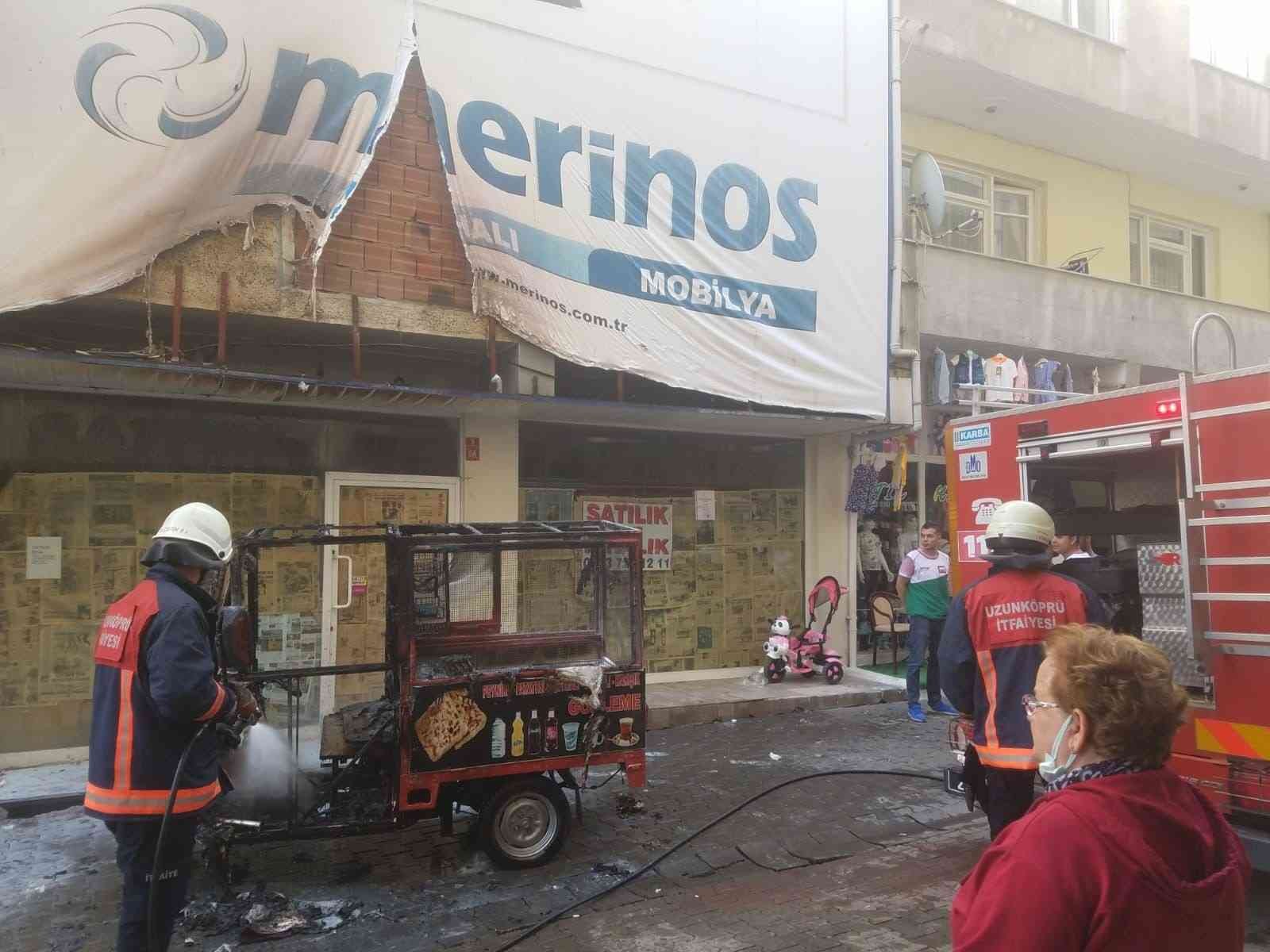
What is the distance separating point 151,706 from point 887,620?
353 inches

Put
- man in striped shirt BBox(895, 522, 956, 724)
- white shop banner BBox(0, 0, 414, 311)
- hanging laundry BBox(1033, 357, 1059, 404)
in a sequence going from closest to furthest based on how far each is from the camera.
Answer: white shop banner BBox(0, 0, 414, 311) → man in striped shirt BBox(895, 522, 956, 724) → hanging laundry BBox(1033, 357, 1059, 404)

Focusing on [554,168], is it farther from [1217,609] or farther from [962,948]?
[962,948]

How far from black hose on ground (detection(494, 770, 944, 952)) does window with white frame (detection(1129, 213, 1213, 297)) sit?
11071mm

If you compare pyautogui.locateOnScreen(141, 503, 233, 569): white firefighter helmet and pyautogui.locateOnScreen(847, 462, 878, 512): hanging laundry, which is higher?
pyautogui.locateOnScreen(847, 462, 878, 512): hanging laundry

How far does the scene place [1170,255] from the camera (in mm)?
15352

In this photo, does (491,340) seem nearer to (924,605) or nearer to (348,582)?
(348,582)

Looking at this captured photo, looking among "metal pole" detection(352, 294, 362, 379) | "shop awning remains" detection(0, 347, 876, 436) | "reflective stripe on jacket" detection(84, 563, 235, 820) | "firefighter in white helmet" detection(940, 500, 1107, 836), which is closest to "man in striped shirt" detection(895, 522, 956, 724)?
"shop awning remains" detection(0, 347, 876, 436)

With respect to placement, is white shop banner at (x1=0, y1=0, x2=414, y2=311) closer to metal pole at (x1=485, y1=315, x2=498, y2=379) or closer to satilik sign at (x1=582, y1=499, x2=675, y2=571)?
metal pole at (x1=485, y1=315, x2=498, y2=379)

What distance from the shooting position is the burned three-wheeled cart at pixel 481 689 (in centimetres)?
479

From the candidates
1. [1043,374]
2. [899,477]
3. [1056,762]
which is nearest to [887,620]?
[899,477]

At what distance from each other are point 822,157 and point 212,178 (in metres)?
6.42

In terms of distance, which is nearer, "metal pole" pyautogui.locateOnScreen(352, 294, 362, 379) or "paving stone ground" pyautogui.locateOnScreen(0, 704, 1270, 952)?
"paving stone ground" pyautogui.locateOnScreen(0, 704, 1270, 952)

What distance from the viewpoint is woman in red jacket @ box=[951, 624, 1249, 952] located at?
1420 millimetres

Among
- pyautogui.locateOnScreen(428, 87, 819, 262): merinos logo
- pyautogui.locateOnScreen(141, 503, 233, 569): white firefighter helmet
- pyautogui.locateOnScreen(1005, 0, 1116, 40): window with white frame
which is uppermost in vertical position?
pyautogui.locateOnScreen(1005, 0, 1116, 40): window with white frame
